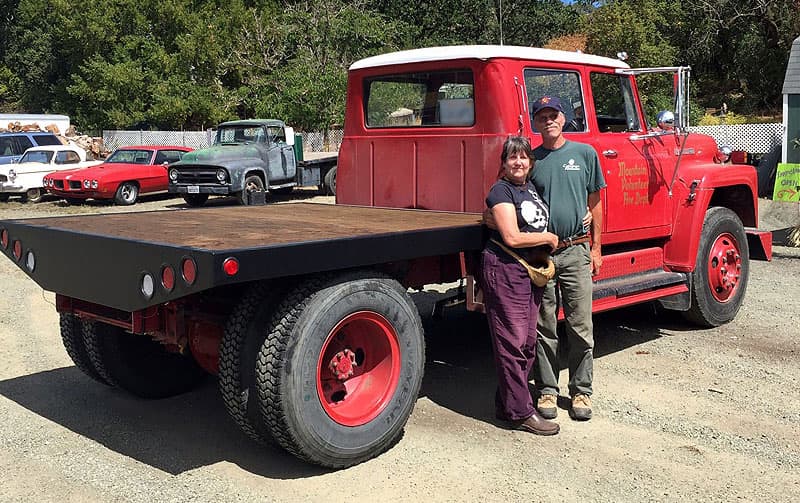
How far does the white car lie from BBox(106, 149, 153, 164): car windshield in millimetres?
724

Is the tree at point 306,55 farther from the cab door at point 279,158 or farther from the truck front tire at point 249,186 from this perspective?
the truck front tire at point 249,186

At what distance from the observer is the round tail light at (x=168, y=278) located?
3.69 metres

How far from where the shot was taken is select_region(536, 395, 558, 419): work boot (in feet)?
16.6

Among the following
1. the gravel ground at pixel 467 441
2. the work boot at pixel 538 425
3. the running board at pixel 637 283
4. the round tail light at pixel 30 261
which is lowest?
the gravel ground at pixel 467 441

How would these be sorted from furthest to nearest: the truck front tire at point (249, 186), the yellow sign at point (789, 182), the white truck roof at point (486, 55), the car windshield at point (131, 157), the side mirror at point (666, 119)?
the car windshield at point (131, 157)
the truck front tire at point (249, 186)
the yellow sign at point (789, 182)
the side mirror at point (666, 119)
the white truck roof at point (486, 55)

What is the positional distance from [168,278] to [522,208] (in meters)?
2.09

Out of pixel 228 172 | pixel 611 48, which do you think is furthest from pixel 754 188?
pixel 611 48

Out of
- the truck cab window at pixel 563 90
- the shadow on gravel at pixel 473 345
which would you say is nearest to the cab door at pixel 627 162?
the truck cab window at pixel 563 90

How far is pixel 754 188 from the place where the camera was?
25.0ft

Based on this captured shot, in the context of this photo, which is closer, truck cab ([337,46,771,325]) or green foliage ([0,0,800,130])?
truck cab ([337,46,771,325])

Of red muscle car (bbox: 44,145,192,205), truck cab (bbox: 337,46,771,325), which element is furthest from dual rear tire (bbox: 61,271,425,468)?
red muscle car (bbox: 44,145,192,205)

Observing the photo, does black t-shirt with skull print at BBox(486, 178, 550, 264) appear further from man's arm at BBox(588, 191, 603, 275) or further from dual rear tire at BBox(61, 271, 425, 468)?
dual rear tire at BBox(61, 271, 425, 468)

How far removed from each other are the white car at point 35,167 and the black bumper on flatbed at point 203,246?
16023mm

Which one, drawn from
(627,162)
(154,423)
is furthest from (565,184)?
(154,423)
